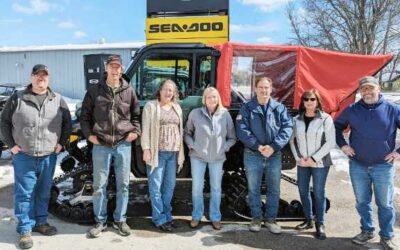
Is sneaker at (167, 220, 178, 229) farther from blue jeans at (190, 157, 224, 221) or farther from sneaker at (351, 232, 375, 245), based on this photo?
sneaker at (351, 232, 375, 245)

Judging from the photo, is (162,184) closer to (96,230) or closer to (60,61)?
(96,230)

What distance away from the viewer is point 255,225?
4.79 meters

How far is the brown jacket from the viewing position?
14.4 feet

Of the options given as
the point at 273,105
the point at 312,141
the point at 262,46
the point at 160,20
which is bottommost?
the point at 312,141

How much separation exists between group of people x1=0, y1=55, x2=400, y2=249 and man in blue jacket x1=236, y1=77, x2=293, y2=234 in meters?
0.01

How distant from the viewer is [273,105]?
4.55 m

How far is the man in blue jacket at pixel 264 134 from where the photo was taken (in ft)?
14.7

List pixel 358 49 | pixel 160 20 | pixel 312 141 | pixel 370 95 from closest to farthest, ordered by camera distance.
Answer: pixel 370 95 → pixel 312 141 → pixel 160 20 → pixel 358 49

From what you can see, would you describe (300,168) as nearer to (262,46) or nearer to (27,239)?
(262,46)

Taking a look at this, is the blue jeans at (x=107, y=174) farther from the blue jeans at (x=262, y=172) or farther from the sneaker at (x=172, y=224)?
the blue jeans at (x=262, y=172)

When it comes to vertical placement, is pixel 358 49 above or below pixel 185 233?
above

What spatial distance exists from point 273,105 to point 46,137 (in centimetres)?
243

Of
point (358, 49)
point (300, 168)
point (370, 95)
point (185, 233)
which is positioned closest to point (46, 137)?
point (185, 233)

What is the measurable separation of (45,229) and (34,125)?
3.89ft
